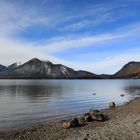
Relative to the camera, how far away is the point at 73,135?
2275cm

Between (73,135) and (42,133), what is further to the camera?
(42,133)

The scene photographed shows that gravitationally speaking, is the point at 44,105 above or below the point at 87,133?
above

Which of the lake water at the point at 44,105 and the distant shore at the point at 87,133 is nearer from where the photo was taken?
the distant shore at the point at 87,133

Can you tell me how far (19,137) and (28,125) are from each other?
7304mm

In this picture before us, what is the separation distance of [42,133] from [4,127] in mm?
6184

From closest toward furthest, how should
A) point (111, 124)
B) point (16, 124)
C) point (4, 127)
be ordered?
point (111, 124) < point (4, 127) < point (16, 124)

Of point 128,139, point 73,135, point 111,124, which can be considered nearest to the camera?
point 128,139

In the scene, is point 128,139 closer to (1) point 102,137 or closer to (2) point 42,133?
(1) point 102,137

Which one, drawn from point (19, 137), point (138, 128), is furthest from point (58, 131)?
point (138, 128)

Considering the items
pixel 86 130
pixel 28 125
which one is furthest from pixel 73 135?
pixel 28 125

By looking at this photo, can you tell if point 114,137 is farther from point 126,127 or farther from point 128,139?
point 126,127

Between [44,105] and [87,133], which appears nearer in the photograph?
[87,133]

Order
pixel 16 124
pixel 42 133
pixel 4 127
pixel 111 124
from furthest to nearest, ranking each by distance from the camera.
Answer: pixel 16 124, pixel 4 127, pixel 111 124, pixel 42 133

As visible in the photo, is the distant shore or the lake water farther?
the lake water
